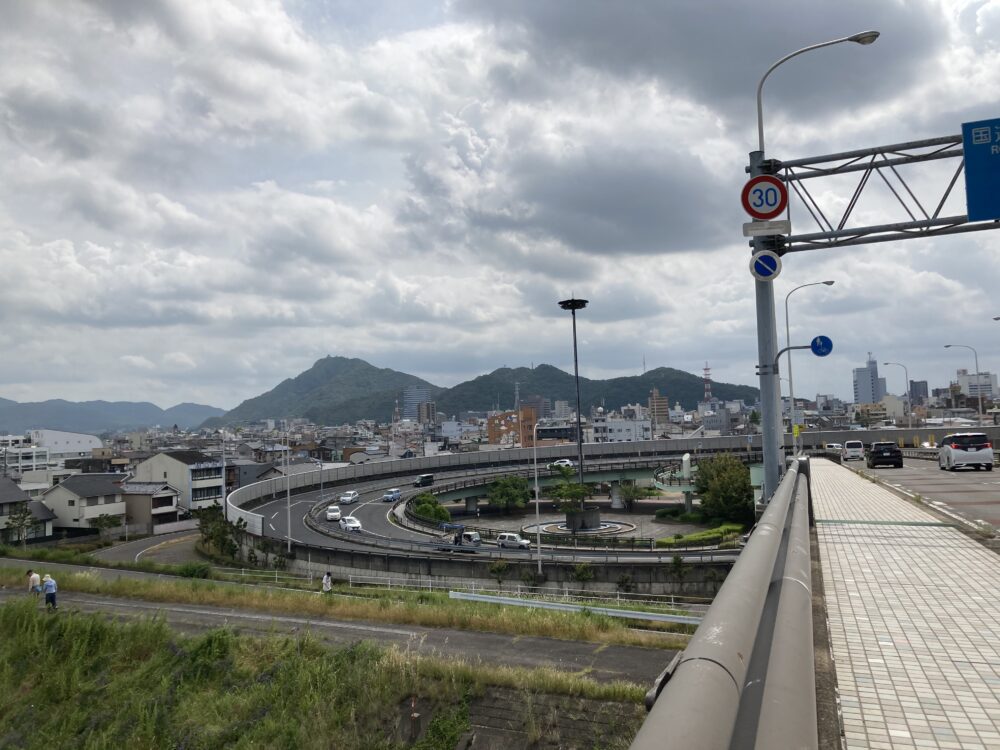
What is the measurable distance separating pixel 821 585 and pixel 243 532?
38804mm

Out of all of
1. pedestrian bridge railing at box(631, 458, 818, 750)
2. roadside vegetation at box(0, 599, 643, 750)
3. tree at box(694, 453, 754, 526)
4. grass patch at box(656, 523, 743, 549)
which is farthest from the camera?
tree at box(694, 453, 754, 526)

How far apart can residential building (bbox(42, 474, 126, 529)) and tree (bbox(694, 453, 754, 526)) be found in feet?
177

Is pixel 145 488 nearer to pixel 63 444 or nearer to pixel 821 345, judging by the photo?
pixel 821 345

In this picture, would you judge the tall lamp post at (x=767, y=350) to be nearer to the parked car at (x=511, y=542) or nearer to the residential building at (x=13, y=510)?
the parked car at (x=511, y=542)

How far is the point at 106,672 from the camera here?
15320 millimetres

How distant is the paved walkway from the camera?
13.5ft

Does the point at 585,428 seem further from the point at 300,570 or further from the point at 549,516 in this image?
the point at 300,570

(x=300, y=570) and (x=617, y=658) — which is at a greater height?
(x=617, y=658)

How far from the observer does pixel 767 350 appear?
14969mm

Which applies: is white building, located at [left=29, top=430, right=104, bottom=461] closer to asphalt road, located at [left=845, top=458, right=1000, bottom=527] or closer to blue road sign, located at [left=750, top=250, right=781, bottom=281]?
asphalt road, located at [left=845, top=458, right=1000, bottom=527]

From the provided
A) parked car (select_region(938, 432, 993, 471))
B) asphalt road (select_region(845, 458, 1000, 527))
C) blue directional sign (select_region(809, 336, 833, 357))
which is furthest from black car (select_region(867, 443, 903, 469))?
blue directional sign (select_region(809, 336, 833, 357))

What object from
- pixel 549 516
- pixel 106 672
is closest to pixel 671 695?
pixel 106 672

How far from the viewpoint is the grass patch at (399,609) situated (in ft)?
45.0

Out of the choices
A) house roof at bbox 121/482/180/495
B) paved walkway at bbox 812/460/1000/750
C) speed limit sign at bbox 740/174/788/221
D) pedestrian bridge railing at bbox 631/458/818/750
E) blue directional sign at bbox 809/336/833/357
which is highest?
speed limit sign at bbox 740/174/788/221
